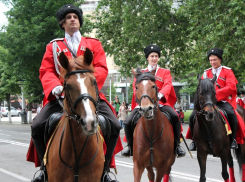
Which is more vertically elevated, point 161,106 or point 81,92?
point 81,92

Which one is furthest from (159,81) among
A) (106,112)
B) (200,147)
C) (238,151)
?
(238,151)

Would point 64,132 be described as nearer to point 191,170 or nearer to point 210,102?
point 210,102

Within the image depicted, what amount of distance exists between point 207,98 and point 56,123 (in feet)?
11.9

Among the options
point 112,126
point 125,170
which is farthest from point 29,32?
point 112,126

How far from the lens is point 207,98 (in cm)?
641

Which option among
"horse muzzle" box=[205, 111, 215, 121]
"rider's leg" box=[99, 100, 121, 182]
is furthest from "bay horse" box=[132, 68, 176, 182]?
"rider's leg" box=[99, 100, 121, 182]

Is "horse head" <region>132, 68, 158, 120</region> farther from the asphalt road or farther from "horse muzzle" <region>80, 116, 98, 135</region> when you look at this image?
the asphalt road

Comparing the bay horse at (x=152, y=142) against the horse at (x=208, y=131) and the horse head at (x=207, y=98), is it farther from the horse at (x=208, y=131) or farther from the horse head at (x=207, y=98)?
the horse at (x=208, y=131)

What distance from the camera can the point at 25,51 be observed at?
2097 centimetres

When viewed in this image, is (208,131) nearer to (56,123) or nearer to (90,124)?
(56,123)

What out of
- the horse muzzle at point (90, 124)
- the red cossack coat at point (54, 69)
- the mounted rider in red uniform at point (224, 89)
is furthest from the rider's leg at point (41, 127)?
the mounted rider in red uniform at point (224, 89)

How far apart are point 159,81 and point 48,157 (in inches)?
137

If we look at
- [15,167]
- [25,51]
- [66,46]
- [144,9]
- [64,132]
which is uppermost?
[144,9]

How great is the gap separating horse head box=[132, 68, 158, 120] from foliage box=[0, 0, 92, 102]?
15.9 m
